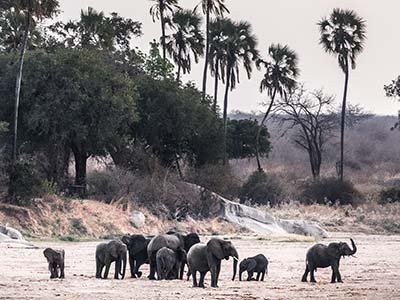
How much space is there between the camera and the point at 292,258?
33438mm

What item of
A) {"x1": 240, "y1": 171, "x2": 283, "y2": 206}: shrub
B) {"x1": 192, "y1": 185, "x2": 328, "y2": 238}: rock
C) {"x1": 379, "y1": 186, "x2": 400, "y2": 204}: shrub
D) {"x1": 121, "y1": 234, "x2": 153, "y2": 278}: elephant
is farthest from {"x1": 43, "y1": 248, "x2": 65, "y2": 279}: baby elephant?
{"x1": 379, "y1": 186, "x2": 400, "y2": 204}: shrub

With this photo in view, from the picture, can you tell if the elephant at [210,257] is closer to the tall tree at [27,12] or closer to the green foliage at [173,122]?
the tall tree at [27,12]

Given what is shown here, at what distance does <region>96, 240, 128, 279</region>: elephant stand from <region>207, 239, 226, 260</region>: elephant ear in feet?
8.41

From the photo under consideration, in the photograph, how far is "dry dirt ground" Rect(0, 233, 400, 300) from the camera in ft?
69.2

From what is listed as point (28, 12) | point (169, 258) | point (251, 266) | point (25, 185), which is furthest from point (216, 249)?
point (28, 12)

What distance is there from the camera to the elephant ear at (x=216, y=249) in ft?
76.7

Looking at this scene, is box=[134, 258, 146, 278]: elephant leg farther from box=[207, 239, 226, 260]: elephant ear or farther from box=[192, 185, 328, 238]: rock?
box=[192, 185, 328, 238]: rock

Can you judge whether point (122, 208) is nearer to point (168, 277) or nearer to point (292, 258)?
point (292, 258)

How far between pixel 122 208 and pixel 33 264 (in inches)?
736

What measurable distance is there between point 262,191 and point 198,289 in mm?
42946

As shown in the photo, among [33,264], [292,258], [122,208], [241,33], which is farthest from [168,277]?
[241,33]

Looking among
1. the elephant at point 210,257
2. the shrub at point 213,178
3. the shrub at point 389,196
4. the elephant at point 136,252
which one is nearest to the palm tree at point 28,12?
the shrub at point 213,178

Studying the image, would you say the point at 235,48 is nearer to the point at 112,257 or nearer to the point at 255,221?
the point at 255,221

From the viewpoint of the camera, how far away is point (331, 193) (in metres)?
65.9
